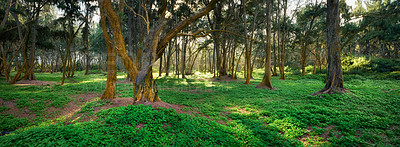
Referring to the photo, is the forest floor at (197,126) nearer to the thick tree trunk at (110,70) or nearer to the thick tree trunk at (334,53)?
the thick tree trunk at (110,70)

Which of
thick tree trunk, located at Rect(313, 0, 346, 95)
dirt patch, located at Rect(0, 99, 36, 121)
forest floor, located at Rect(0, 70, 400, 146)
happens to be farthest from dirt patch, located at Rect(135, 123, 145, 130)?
thick tree trunk, located at Rect(313, 0, 346, 95)

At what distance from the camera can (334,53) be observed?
7.45m

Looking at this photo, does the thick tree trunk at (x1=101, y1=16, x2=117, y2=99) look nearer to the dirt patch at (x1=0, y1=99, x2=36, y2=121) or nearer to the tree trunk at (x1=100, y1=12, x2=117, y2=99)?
the tree trunk at (x1=100, y1=12, x2=117, y2=99)

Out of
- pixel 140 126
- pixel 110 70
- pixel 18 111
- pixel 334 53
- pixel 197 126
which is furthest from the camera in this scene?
pixel 334 53

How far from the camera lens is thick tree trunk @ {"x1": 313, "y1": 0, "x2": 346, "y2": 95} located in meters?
7.38

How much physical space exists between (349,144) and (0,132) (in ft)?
25.9

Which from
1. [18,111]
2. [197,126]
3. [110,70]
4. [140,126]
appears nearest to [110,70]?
[110,70]

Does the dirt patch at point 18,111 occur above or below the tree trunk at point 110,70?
below

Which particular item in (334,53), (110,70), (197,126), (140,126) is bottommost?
(197,126)

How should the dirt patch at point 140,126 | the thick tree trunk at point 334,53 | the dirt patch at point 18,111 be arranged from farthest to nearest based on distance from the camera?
the thick tree trunk at point 334,53, the dirt patch at point 18,111, the dirt patch at point 140,126

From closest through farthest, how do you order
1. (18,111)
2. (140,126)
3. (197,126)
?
1. (140,126)
2. (197,126)
3. (18,111)

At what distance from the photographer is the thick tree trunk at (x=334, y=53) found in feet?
24.2

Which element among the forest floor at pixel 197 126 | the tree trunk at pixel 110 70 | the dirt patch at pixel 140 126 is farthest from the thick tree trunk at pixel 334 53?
the tree trunk at pixel 110 70

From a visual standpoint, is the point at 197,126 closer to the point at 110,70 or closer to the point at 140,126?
the point at 140,126
